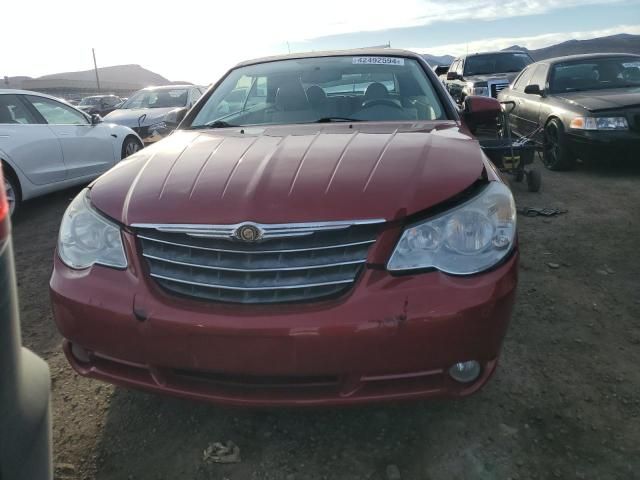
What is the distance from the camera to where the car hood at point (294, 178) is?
70.6 inches

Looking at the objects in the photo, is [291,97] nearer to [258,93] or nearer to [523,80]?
[258,93]

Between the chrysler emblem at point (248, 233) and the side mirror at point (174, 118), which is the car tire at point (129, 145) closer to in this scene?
the side mirror at point (174, 118)

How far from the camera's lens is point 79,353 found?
2012 mm

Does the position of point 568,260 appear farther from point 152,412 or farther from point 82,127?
point 82,127

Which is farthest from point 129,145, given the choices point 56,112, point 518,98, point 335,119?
point 518,98

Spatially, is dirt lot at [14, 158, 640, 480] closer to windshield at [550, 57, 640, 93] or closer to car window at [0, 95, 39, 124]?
car window at [0, 95, 39, 124]

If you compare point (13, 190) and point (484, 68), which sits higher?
point (484, 68)

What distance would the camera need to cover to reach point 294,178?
1.94 m

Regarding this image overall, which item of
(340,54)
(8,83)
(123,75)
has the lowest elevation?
(123,75)

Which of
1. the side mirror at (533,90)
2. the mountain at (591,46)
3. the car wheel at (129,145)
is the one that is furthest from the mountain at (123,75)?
the side mirror at (533,90)

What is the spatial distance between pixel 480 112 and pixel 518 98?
5.68 m

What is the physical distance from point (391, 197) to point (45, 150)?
5115mm

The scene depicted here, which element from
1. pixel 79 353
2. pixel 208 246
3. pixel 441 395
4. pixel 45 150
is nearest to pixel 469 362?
pixel 441 395

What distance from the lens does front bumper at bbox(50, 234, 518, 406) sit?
65.2 inches
